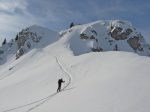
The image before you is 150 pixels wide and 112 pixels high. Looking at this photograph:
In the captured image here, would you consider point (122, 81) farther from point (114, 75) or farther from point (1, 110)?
point (1, 110)

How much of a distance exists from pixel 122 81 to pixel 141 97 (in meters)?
7.85

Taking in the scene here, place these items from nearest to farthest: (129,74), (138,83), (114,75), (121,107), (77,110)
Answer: (121,107), (77,110), (138,83), (129,74), (114,75)

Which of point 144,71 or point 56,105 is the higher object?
point 144,71

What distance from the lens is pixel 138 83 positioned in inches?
1235

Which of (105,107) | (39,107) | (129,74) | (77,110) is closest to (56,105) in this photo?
(39,107)

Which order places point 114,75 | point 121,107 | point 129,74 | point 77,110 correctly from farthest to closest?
point 114,75 < point 129,74 < point 77,110 < point 121,107

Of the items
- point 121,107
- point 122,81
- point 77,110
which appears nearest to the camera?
point 121,107

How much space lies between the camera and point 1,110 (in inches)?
1538

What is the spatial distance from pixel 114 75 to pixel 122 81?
4799 mm

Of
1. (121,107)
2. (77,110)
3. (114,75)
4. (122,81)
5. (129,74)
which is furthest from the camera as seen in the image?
(114,75)

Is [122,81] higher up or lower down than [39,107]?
higher up

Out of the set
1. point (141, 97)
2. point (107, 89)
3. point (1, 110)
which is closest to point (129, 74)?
point (107, 89)

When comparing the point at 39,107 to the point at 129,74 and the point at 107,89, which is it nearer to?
the point at 107,89

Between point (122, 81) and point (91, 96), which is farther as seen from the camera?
point (122, 81)
